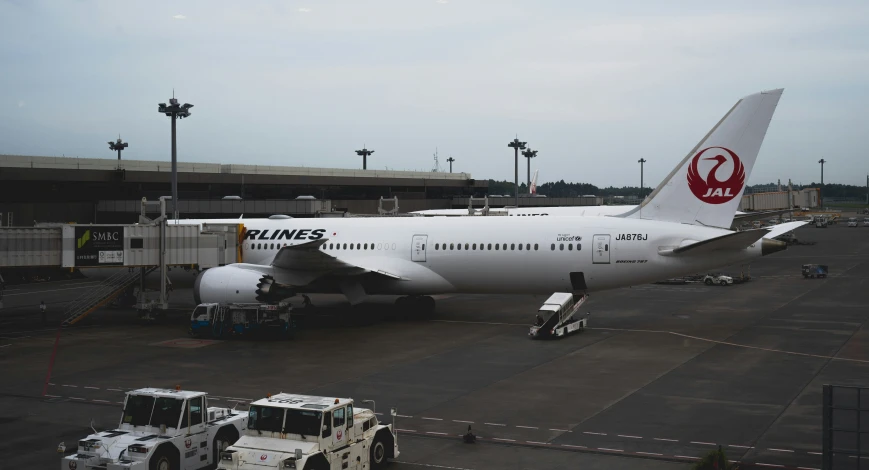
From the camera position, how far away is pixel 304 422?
1361 centimetres

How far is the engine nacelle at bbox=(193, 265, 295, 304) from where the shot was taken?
105 ft

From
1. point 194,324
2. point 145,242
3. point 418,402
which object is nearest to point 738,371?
point 418,402

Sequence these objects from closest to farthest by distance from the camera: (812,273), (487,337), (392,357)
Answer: (392,357), (487,337), (812,273)

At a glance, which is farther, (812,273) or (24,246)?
(812,273)

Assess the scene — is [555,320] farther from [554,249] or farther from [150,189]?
[150,189]

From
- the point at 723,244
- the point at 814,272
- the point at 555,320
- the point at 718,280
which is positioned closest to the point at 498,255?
the point at 555,320

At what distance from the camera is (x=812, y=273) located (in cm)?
5150

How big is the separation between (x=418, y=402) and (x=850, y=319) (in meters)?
22.1

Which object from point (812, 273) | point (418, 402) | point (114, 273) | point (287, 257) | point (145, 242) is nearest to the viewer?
point (418, 402)

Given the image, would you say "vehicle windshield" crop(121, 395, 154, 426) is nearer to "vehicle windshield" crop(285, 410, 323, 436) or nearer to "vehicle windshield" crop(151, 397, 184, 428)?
"vehicle windshield" crop(151, 397, 184, 428)

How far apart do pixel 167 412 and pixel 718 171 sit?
22899 mm

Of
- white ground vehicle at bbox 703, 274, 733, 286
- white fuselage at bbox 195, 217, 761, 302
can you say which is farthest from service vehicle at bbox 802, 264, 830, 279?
white fuselage at bbox 195, 217, 761, 302

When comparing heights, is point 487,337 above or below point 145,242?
below

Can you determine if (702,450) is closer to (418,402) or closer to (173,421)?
(418,402)
